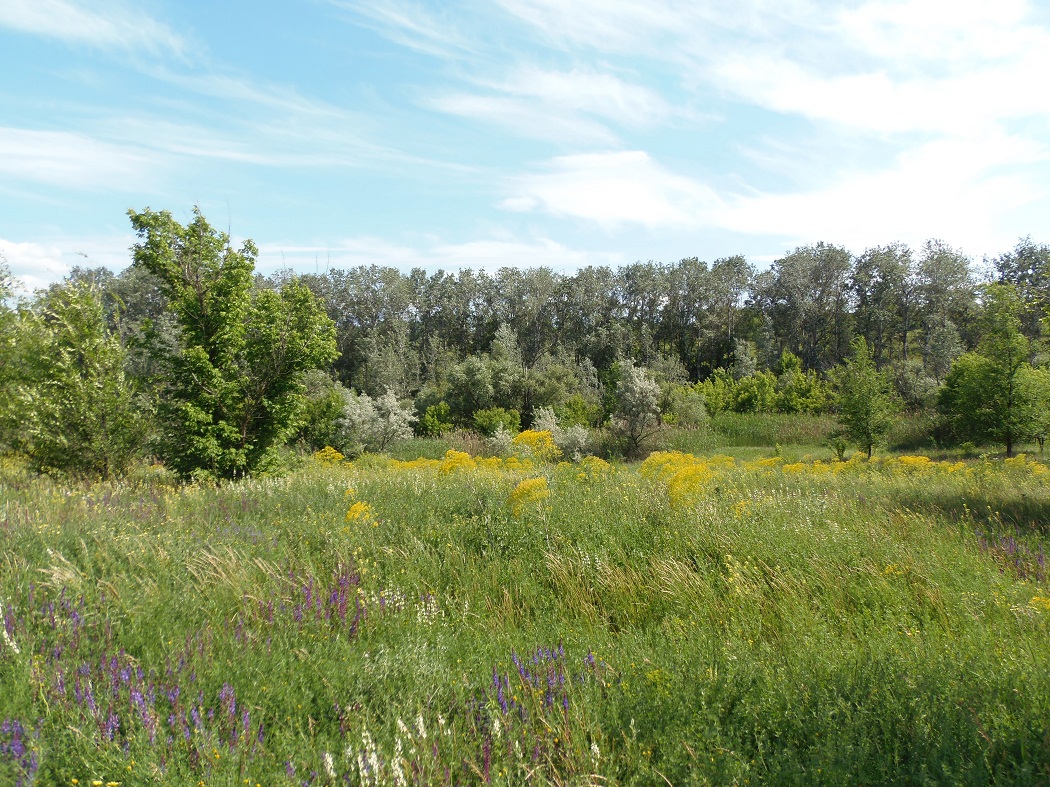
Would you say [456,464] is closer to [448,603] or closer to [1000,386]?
[448,603]

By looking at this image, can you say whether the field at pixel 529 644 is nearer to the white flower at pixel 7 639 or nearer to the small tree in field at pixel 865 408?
the white flower at pixel 7 639

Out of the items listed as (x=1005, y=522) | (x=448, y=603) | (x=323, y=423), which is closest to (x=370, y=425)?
(x=323, y=423)

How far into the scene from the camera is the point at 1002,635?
3.81 meters

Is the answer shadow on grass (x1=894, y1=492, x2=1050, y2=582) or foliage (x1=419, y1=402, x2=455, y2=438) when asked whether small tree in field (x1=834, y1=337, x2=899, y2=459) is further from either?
foliage (x1=419, y1=402, x2=455, y2=438)

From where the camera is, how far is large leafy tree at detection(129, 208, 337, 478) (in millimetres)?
13156

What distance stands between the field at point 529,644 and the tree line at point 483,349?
22.3 feet

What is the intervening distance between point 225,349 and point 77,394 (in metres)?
3.39

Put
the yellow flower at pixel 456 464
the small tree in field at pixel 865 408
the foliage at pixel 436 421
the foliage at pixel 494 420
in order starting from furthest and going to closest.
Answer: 1. the foliage at pixel 436 421
2. the foliage at pixel 494 420
3. the small tree in field at pixel 865 408
4. the yellow flower at pixel 456 464

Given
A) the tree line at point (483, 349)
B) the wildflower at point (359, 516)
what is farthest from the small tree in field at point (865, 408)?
the wildflower at point (359, 516)

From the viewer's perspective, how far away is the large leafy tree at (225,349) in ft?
43.2

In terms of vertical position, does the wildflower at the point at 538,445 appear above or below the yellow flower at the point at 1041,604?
below

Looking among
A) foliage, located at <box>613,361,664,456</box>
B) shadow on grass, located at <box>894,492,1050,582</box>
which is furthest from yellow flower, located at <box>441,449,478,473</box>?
foliage, located at <box>613,361,664,456</box>

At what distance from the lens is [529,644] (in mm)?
3988

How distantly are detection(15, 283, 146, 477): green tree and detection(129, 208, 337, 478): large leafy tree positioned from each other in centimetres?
121
